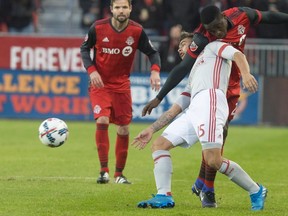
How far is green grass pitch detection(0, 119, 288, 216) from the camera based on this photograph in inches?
400

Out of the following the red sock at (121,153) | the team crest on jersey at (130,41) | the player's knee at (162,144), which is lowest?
the red sock at (121,153)

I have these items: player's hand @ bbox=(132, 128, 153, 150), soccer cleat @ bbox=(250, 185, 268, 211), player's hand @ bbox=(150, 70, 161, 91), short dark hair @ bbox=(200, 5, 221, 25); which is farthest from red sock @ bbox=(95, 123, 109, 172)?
short dark hair @ bbox=(200, 5, 221, 25)

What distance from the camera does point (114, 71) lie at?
43.7 feet

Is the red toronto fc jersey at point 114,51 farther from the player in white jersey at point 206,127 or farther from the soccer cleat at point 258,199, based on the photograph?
the soccer cleat at point 258,199

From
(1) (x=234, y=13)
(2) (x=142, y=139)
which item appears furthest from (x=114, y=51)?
(2) (x=142, y=139)

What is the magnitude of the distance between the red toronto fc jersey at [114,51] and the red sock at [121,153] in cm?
67

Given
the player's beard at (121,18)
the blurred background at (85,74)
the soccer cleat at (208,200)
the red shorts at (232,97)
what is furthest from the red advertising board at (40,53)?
the soccer cleat at (208,200)

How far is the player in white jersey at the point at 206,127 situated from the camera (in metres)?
9.70

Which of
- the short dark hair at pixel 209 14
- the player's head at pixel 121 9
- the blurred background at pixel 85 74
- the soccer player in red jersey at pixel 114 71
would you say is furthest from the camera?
the blurred background at pixel 85 74

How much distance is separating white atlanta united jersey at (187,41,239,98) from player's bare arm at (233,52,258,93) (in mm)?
337

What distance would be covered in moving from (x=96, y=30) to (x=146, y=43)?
0.71 m

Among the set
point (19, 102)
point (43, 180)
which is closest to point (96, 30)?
point (43, 180)

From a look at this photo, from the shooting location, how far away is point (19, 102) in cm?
2506

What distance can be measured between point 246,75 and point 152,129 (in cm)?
125
